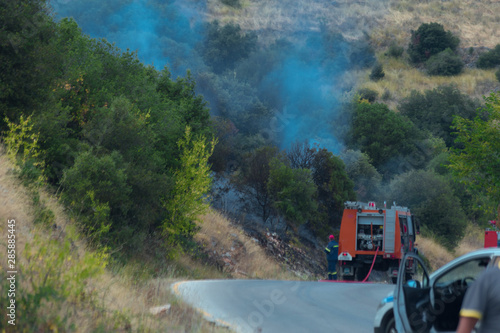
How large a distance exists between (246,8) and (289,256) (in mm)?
76532

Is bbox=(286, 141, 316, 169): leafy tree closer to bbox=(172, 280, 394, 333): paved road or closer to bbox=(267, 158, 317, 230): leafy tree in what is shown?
bbox=(267, 158, 317, 230): leafy tree

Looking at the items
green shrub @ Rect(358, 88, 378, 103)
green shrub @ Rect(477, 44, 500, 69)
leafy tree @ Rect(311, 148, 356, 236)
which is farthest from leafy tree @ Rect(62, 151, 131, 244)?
green shrub @ Rect(477, 44, 500, 69)

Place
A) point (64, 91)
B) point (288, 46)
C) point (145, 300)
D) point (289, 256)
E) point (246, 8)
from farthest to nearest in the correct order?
1. point (246, 8)
2. point (288, 46)
3. point (289, 256)
4. point (64, 91)
5. point (145, 300)

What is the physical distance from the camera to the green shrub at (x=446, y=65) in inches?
3123

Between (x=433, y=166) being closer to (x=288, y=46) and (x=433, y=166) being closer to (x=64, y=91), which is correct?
(x=288, y=46)

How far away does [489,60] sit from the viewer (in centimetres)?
7988

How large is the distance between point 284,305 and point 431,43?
8020 centimetres

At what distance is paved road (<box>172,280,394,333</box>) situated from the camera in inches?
373

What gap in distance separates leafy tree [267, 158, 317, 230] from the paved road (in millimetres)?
14687

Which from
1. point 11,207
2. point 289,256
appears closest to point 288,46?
point 289,256

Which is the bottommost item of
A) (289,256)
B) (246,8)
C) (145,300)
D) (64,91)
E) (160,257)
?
(289,256)

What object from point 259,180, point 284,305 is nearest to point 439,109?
point 259,180

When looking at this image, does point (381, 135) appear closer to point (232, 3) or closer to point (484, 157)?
point (484, 157)

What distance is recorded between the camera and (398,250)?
22016 mm
